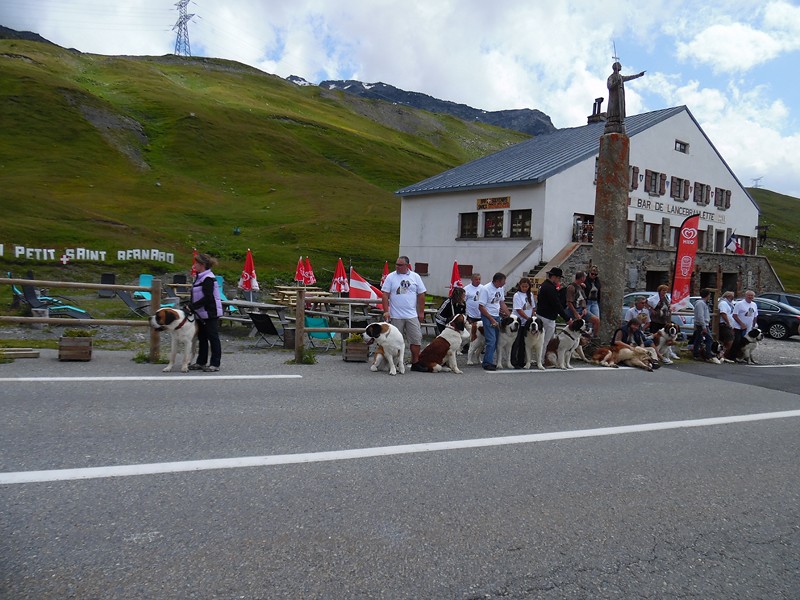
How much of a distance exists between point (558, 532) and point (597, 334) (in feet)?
37.3

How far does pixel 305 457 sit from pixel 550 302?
7.63 m

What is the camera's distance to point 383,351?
10.5 m

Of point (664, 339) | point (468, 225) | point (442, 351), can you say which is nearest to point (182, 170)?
point (468, 225)

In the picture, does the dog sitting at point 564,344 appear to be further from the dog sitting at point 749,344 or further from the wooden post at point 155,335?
the wooden post at point 155,335

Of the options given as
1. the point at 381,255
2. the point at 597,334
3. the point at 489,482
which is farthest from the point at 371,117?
the point at 489,482

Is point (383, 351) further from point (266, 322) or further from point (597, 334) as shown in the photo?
point (597, 334)

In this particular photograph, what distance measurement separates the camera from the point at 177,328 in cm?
950

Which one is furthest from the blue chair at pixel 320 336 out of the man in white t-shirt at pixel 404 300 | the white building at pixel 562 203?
the white building at pixel 562 203

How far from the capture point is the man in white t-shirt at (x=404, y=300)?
35.5ft

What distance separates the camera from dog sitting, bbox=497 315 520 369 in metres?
11.8

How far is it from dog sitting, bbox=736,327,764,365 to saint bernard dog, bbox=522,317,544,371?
6317 mm

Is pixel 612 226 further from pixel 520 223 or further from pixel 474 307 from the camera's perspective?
pixel 520 223

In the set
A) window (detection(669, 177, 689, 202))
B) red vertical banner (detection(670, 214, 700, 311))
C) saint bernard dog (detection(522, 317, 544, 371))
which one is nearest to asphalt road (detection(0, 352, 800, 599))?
saint bernard dog (detection(522, 317, 544, 371))

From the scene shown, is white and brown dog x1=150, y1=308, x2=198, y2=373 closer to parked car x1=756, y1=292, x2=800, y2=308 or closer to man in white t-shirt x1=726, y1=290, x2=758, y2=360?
man in white t-shirt x1=726, y1=290, x2=758, y2=360
